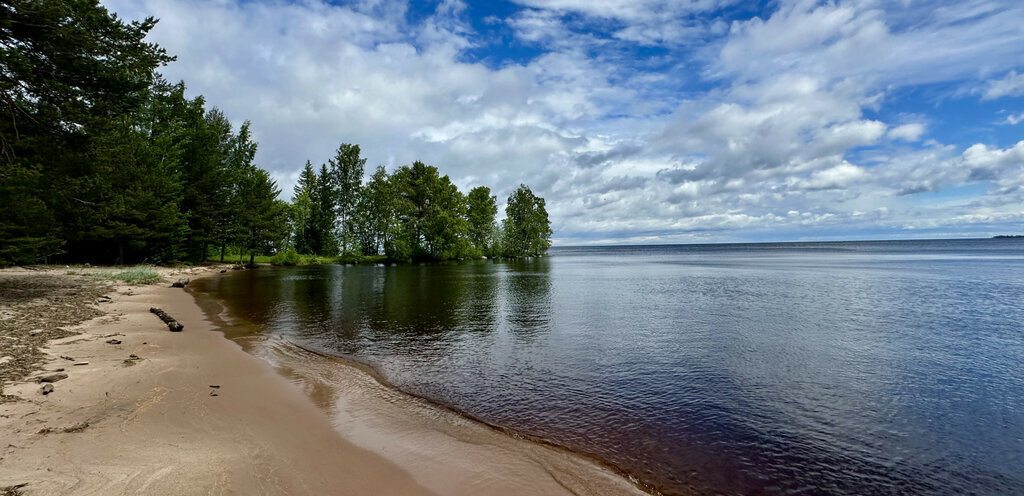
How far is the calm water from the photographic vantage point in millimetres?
7383

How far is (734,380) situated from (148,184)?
171ft

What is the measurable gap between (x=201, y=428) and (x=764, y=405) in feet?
38.2

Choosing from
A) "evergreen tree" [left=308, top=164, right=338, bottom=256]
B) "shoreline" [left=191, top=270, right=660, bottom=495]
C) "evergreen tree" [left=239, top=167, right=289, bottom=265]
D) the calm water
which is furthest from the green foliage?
"shoreline" [left=191, top=270, right=660, bottom=495]

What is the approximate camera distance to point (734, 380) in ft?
39.5

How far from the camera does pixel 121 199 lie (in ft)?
129

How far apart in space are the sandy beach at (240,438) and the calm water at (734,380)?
1172 millimetres

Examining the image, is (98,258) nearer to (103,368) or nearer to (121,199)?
(121,199)

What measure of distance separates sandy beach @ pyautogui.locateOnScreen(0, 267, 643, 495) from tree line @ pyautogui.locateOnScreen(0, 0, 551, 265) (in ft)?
39.8

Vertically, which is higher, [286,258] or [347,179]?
[347,179]

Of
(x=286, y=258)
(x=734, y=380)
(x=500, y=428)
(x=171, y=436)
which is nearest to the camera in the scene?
(x=171, y=436)

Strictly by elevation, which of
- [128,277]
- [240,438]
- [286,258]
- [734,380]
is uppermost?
[286,258]

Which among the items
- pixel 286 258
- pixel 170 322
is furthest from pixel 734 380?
pixel 286 258

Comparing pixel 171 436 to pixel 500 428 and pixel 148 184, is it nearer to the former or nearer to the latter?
pixel 500 428

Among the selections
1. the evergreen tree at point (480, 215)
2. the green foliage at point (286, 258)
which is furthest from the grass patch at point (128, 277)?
the evergreen tree at point (480, 215)
